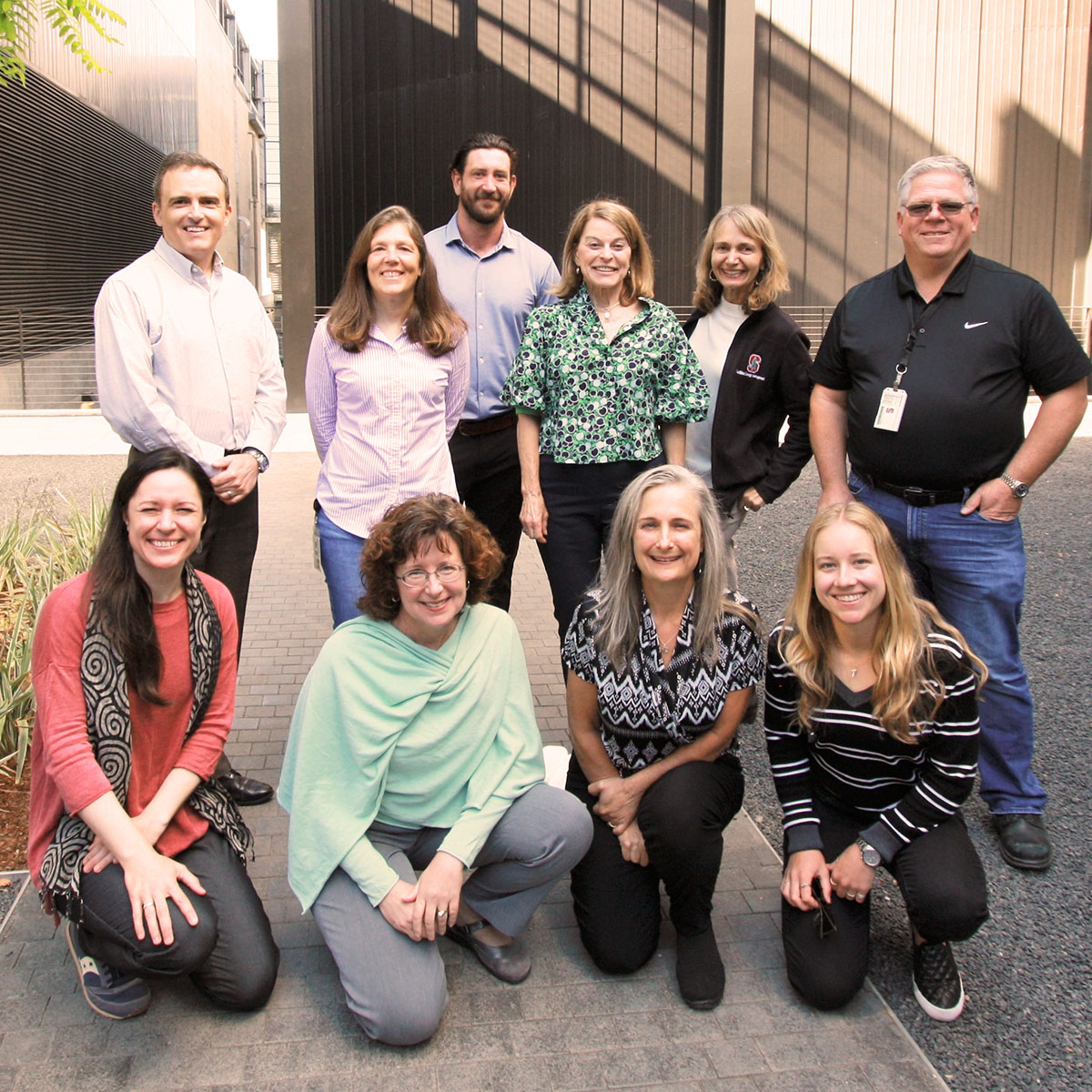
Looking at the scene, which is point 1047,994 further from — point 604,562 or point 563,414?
point 563,414

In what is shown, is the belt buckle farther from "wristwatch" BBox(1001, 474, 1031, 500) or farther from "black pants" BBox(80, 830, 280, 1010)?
"black pants" BBox(80, 830, 280, 1010)

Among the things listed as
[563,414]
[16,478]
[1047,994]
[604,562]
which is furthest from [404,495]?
[16,478]

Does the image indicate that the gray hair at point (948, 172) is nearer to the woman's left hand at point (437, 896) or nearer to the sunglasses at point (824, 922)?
Answer: the sunglasses at point (824, 922)

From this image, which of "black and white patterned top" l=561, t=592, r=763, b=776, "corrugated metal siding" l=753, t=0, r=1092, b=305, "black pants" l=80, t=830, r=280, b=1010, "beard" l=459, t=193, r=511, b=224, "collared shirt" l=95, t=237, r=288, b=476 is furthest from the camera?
"corrugated metal siding" l=753, t=0, r=1092, b=305

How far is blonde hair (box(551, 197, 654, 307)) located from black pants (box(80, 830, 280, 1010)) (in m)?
2.37

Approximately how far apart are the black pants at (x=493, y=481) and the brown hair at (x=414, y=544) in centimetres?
137

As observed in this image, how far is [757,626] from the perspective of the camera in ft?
11.1

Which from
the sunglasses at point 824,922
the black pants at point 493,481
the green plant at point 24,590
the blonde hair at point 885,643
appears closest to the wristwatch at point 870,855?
the sunglasses at point 824,922

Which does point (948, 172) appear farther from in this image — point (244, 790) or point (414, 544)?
point (244, 790)

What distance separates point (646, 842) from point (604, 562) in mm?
815

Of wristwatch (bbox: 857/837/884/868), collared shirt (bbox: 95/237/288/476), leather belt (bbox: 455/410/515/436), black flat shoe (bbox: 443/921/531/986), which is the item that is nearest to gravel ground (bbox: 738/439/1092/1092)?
wristwatch (bbox: 857/837/884/868)

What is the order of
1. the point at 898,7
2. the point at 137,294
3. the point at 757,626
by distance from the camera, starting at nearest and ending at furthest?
1. the point at 757,626
2. the point at 137,294
3. the point at 898,7

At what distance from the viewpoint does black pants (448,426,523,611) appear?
4652mm

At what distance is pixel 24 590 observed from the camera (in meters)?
5.98
